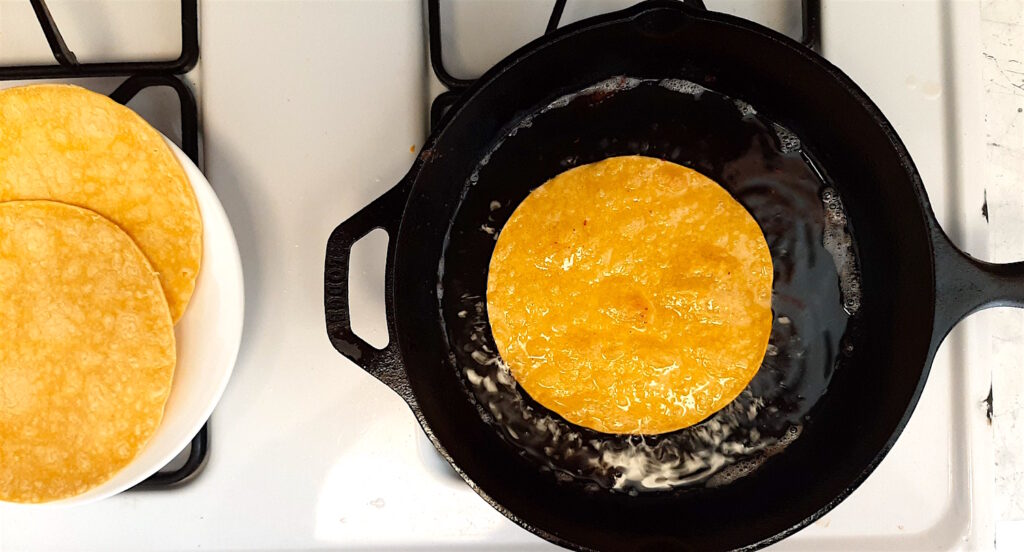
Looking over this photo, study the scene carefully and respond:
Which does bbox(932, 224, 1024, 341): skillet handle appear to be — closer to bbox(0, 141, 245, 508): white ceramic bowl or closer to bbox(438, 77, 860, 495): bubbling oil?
bbox(438, 77, 860, 495): bubbling oil

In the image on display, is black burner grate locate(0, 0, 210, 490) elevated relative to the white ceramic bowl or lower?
elevated

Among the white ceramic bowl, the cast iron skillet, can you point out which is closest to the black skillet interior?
the cast iron skillet

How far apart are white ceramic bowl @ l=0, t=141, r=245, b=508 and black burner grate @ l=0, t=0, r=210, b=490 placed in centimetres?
4

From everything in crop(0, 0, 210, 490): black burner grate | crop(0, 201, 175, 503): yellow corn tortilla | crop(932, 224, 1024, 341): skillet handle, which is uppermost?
crop(0, 0, 210, 490): black burner grate

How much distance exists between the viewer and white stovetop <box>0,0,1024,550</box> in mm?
704

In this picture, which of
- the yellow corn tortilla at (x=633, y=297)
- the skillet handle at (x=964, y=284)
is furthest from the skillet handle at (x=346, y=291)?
the skillet handle at (x=964, y=284)

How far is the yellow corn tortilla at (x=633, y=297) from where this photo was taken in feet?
2.46

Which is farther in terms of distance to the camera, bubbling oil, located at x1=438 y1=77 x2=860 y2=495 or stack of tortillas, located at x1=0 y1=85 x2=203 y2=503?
bubbling oil, located at x1=438 y1=77 x2=860 y2=495

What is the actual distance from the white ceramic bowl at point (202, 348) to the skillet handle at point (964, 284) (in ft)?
2.00

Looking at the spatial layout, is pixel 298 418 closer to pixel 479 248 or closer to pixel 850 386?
pixel 479 248

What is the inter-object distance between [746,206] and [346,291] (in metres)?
0.42

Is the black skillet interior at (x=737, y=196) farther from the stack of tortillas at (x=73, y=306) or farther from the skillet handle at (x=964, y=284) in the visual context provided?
the stack of tortillas at (x=73, y=306)

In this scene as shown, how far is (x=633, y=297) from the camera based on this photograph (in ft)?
2.45

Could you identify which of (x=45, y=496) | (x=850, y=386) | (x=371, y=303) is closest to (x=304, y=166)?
(x=371, y=303)
